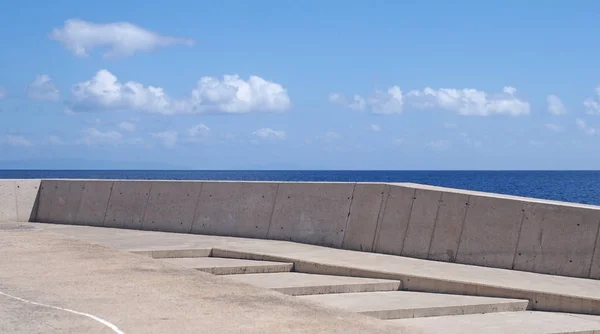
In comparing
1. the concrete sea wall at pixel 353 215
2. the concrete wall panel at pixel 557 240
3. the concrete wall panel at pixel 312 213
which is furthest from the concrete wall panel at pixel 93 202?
the concrete wall panel at pixel 557 240

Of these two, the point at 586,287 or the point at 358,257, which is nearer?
the point at 586,287

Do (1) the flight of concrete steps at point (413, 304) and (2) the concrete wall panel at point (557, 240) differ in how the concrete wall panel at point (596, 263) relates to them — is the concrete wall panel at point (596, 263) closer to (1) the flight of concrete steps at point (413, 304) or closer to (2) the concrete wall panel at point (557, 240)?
(2) the concrete wall panel at point (557, 240)

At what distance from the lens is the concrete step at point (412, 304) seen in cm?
920

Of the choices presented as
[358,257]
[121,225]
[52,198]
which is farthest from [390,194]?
[52,198]

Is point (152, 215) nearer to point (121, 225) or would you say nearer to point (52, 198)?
point (121, 225)

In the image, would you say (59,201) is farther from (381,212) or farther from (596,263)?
(596,263)

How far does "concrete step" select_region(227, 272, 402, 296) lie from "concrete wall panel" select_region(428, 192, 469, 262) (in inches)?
75.1

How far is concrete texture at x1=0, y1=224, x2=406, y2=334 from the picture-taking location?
22.9 ft

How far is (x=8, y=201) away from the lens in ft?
56.2

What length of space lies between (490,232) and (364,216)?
88.1 inches

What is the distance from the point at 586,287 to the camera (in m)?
10.4

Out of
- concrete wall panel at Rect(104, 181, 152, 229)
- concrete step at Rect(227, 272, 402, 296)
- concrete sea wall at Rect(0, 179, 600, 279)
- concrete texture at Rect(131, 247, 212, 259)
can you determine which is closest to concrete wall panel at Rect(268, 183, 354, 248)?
concrete sea wall at Rect(0, 179, 600, 279)

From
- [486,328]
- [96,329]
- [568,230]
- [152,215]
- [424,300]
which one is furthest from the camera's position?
[152,215]

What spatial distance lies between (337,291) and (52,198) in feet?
30.3
